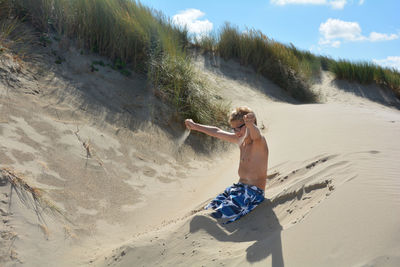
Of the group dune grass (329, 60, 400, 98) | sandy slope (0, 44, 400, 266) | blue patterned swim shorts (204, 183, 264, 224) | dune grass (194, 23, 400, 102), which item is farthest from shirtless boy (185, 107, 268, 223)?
dune grass (329, 60, 400, 98)

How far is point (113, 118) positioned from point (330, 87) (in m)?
9.48

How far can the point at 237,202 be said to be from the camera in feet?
10.9

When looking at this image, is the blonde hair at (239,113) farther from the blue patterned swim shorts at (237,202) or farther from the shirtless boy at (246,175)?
the blue patterned swim shorts at (237,202)

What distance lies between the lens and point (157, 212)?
14.7 feet

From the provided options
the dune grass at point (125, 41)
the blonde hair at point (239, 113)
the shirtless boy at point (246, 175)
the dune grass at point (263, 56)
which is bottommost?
the shirtless boy at point (246, 175)

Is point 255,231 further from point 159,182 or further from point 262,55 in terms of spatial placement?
point 262,55

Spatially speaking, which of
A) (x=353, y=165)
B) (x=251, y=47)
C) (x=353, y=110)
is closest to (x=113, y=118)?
(x=353, y=165)

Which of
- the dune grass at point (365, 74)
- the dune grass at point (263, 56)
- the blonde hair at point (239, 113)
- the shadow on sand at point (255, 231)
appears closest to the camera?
the shadow on sand at point (255, 231)

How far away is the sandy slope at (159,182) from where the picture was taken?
101 inches

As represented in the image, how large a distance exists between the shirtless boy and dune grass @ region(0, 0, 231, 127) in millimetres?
3017

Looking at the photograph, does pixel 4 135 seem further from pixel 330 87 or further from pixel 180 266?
pixel 330 87

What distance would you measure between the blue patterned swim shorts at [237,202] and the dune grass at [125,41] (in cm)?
317

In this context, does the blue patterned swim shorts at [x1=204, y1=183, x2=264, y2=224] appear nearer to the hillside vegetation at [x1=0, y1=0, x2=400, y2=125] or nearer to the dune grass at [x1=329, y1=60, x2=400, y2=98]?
the hillside vegetation at [x1=0, y1=0, x2=400, y2=125]

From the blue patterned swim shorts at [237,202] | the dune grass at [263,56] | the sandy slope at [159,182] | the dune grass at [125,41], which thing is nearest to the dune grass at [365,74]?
the dune grass at [263,56]
